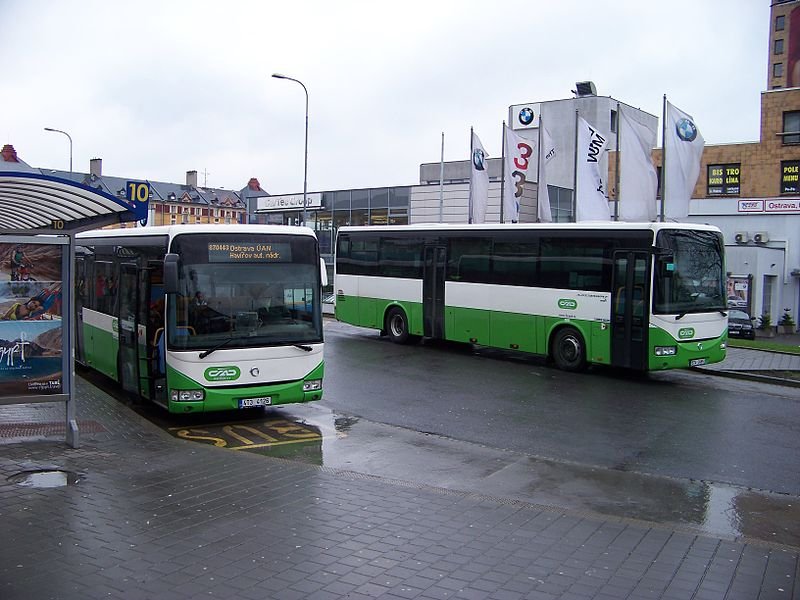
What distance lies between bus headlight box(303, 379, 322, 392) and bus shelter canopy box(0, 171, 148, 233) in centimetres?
353

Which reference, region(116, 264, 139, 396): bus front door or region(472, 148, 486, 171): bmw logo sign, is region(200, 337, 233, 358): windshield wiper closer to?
region(116, 264, 139, 396): bus front door

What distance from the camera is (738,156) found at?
153 feet

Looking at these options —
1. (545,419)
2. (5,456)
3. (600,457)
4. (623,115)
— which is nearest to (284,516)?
(5,456)

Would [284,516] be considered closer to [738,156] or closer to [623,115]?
[623,115]

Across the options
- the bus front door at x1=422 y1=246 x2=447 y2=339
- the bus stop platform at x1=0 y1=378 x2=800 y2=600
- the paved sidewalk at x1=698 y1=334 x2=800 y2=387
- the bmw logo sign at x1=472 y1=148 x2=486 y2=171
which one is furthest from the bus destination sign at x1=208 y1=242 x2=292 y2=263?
the bmw logo sign at x1=472 y1=148 x2=486 y2=171

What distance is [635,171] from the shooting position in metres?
23.8

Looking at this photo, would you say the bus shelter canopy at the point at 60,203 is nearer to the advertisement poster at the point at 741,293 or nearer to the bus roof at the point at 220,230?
the bus roof at the point at 220,230

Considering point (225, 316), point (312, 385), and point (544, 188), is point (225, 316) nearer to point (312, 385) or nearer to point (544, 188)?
point (312, 385)

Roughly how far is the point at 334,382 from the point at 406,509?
8.37 m

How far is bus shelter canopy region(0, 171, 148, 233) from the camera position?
27.8ft

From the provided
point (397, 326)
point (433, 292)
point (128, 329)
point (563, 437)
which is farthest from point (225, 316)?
point (397, 326)

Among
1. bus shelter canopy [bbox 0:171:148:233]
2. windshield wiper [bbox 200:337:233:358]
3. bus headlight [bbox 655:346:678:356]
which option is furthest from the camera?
bus headlight [bbox 655:346:678:356]

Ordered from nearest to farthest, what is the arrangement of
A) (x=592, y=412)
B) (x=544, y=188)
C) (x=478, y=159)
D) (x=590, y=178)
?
(x=592, y=412)
(x=590, y=178)
(x=544, y=188)
(x=478, y=159)

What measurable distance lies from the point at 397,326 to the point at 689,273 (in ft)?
28.2
